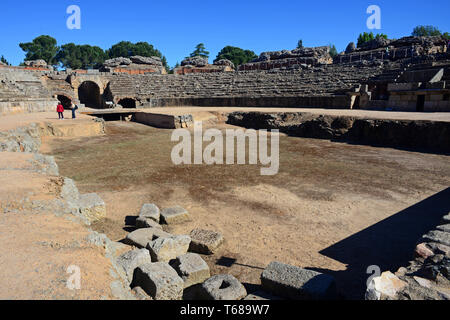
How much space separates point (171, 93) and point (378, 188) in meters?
25.1

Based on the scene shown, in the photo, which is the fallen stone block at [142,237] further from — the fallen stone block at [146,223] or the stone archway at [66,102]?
the stone archway at [66,102]

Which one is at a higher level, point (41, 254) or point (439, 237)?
point (41, 254)

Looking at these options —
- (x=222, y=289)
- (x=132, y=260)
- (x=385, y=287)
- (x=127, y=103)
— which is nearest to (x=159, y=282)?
(x=132, y=260)

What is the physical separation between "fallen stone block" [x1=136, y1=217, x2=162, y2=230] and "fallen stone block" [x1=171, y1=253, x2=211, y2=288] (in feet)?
4.32

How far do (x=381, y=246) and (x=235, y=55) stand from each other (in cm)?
6830

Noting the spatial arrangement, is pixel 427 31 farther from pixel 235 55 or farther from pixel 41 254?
pixel 41 254

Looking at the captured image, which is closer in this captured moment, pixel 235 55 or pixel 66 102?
pixel 66 102

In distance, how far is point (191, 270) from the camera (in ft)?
12.9

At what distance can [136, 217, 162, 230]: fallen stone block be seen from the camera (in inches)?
210

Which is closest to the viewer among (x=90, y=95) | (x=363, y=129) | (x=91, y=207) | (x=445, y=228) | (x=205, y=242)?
(x=445, y=228)

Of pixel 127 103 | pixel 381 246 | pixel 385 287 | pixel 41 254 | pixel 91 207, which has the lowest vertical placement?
pixel 381 246

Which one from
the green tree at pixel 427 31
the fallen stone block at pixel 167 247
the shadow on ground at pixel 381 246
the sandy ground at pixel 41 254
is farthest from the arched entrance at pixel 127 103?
the green tree at pixel 427 31

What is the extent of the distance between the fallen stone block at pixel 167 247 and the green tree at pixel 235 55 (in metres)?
64.8

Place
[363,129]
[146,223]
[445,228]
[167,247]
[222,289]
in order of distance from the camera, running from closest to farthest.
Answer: [222,289] < [445,228] < [167,247] < [146,223] < [363,129]
